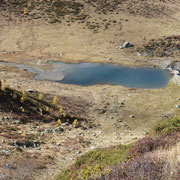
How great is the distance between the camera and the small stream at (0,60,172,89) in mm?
42956

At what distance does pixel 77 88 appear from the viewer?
128 feet

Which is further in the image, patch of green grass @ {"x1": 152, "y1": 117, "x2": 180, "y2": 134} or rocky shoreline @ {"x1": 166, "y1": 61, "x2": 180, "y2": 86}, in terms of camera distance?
rocky shoreline @ {"x1": 166, "y1": 61, "x2": 180, "y2": 86}

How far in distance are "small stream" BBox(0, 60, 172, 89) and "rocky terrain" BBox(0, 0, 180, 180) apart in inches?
104

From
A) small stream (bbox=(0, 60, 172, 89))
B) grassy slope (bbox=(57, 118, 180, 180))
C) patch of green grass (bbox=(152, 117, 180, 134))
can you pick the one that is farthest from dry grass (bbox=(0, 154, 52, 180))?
small stream (bbox=(0, 60, 172, 89))

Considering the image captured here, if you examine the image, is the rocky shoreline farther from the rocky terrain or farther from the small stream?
the small stream

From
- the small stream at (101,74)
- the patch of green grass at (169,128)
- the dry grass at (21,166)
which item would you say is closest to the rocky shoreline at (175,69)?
the small stream at (101,74)

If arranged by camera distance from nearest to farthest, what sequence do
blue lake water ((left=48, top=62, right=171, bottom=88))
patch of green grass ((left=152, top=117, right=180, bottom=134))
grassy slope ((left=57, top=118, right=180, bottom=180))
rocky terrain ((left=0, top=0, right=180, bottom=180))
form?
grassy slope ((left=57, top=118, right=180, bottom=180)) → patch of green grass ((left=152, top=117, right=180, bottom=134)) → rocky terrain ((left=0, top=0, right=180, bottom=180)) → blue lake water ((left=48, top=62, right=171, bottom=88))

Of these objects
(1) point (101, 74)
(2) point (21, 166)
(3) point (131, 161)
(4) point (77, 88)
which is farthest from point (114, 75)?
(3) point (131, 161)

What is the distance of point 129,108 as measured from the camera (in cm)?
3083

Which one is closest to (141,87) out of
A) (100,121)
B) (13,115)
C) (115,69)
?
(115,69)

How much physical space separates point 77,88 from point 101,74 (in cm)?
981

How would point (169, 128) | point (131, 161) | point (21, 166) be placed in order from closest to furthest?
point (131, 161), point (21, 166), point (169, 128)

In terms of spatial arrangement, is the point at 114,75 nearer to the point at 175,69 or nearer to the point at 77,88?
the point at 77,88

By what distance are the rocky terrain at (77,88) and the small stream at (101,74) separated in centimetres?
264
